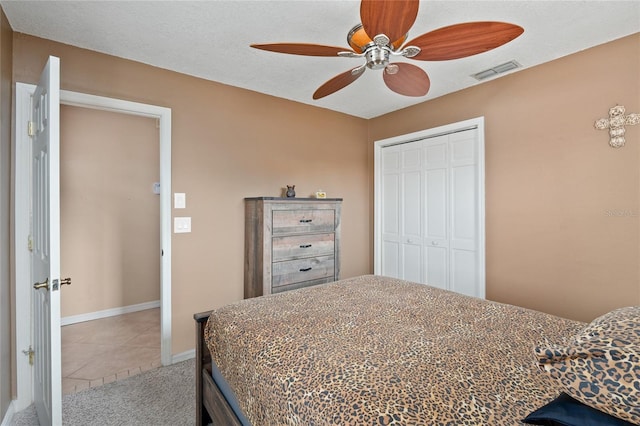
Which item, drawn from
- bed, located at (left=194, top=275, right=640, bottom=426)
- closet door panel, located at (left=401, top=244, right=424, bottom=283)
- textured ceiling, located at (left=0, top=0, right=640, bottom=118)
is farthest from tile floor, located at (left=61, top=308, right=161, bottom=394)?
closet door panel, located at (left=401, top=244, right=424, bottom=283)

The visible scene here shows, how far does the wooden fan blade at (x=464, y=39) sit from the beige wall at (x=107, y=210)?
12.2 ft

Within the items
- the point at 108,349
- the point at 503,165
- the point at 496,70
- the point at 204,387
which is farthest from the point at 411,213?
the point at 108,349

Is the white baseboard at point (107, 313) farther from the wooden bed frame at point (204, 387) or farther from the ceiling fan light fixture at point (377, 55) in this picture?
the ceiling fan light fixture at point (377, 55)

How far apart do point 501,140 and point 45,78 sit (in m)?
3.44

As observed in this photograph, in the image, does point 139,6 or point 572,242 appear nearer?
point 139,6

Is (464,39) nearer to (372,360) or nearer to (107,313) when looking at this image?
(372,360)

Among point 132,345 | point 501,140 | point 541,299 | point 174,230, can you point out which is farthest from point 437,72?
point 132,345

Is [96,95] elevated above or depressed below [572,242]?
above

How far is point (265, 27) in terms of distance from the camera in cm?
202

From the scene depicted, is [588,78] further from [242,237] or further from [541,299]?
[242,237]

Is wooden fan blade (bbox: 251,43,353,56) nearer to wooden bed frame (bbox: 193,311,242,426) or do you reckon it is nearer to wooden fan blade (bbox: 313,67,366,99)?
wooden fan blade (bbox: 313,67,366,99)

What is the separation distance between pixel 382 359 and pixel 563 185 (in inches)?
93.0

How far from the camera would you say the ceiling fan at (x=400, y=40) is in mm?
1225

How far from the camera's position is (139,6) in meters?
1.82
